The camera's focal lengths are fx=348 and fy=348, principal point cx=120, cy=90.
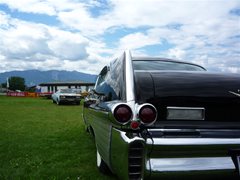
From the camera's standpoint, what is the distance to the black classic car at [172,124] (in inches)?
115

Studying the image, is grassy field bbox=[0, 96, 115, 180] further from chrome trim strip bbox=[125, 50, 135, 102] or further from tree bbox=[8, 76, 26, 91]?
tree bbox=[8, 76, 26, 91]

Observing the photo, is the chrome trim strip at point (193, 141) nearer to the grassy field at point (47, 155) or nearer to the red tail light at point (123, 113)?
the red tail light at point (123, 113)

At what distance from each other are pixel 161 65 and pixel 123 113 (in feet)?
5.09

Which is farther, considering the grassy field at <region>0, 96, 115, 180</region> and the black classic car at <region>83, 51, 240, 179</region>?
the grassy field at <region>0, 96, 115, 180</region>

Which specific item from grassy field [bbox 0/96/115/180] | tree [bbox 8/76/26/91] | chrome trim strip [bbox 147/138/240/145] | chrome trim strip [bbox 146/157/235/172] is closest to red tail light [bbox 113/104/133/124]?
chrome trim strip [bbox 147/138/240/145]

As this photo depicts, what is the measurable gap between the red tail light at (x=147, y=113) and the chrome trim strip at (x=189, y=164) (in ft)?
1.12

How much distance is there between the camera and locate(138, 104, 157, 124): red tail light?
3.03 m

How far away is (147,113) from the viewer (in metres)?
3.04

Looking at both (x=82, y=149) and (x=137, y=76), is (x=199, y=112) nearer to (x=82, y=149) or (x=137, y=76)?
(x=137, y=76)

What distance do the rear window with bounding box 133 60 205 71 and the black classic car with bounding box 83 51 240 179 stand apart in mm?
622

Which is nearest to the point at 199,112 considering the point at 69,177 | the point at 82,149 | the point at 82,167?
the point at 69,177

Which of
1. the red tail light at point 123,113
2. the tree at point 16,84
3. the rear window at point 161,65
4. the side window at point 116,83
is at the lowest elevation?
the tree at point 16,84

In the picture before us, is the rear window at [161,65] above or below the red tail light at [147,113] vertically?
above

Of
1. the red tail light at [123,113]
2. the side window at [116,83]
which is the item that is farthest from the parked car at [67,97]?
Answer: the red tail light at [123,113]
